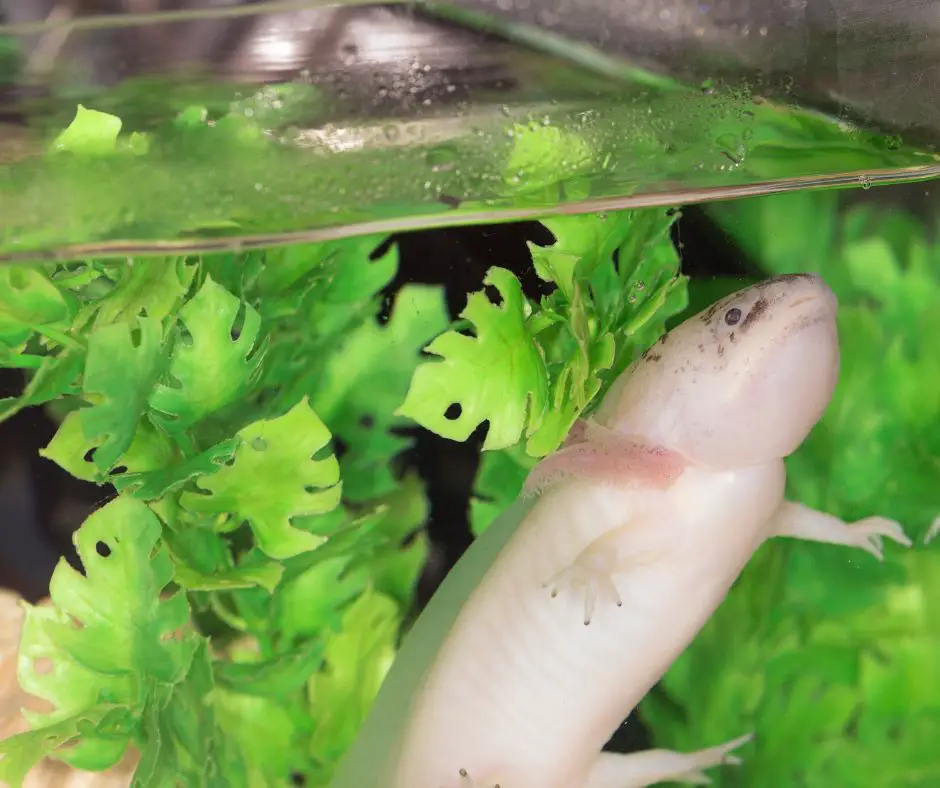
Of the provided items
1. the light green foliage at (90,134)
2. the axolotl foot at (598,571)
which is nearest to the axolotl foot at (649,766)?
the axolotl foot at (598,571)

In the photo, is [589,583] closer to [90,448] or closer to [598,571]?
[598,571]

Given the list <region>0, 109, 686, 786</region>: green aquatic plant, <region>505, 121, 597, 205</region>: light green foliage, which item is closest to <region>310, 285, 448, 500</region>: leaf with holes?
<region>0, 109, 686, 786</region>: green aquatic plant

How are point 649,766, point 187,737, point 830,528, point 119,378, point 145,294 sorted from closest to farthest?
1. point 119,378
2. point 145,294
3. point 187,737
4. point 830,528
5. point 649,766

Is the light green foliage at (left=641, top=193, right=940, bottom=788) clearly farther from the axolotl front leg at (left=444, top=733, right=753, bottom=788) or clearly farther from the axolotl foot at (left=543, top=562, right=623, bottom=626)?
the axolotl foot at (left=543, top=562, right=623, bottom=626)

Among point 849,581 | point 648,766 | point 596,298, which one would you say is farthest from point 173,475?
point 849,581

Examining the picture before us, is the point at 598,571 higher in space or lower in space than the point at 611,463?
lower

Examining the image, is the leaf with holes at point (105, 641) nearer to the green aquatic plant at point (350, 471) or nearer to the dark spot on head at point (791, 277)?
the green aquatic plant at point (350, 471)
